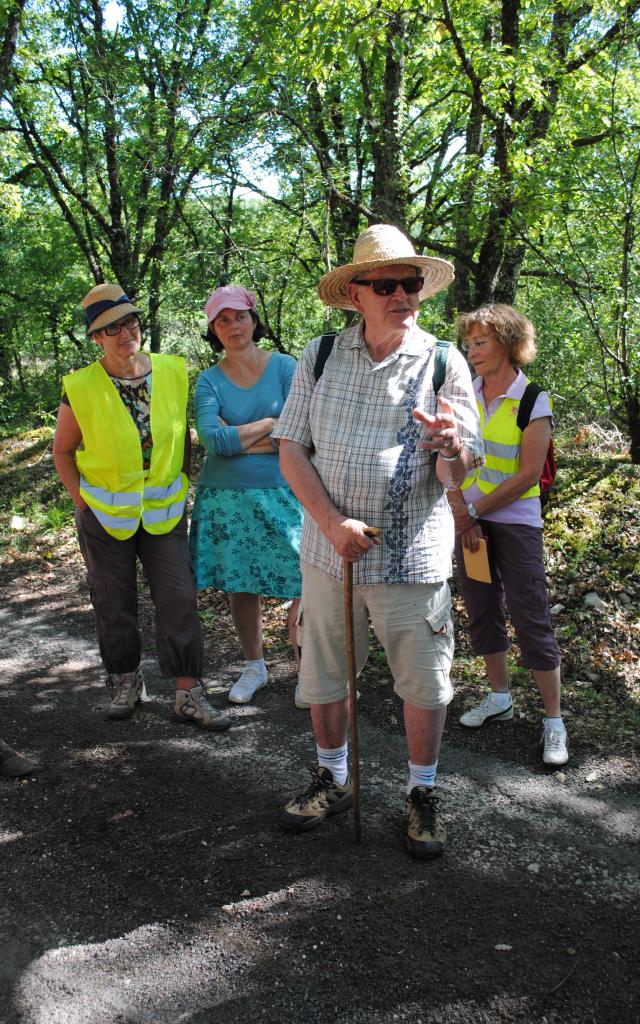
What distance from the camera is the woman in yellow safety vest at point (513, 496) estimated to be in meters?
3.63

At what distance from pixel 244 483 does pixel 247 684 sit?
124 centimetres

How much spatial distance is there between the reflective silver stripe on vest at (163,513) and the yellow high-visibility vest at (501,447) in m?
1.55

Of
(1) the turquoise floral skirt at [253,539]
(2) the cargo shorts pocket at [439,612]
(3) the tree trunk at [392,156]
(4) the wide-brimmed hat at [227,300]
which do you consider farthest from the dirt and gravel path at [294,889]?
(3) the tree trunk at [392,156]

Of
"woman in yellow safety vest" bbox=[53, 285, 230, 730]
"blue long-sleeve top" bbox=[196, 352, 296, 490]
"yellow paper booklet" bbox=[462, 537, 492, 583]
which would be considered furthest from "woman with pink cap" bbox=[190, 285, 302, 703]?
"yellow paper booklet" bbox=[462, 537, 492, 583]

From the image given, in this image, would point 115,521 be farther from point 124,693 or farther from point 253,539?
point 124,693

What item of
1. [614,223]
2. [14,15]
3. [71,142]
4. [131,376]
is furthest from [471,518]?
[71,142]

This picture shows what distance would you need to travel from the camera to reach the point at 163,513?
4047 millimetres

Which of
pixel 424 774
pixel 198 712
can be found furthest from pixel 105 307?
pixel 424 774

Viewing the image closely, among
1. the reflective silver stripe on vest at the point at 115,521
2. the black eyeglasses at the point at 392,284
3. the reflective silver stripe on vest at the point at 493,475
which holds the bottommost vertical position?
the reflective silver stripe on vest at the point at 115,521

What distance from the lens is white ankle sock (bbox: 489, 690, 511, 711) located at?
405 cm

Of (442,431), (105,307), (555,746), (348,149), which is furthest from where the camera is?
(348,149)

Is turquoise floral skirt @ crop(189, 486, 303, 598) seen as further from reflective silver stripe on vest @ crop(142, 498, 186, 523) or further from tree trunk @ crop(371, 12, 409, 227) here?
tree trunk @ crop(371, 12, 409, 227)

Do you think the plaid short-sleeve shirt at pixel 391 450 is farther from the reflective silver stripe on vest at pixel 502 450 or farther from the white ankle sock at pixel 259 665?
the white ankle sock at pixel 259 665

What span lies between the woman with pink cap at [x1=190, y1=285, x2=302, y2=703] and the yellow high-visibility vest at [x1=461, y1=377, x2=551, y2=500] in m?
1.10
